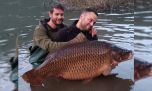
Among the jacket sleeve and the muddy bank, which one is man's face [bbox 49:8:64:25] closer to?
the jacket sleeve

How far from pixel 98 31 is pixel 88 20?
3400mm

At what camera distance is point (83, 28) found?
545cm

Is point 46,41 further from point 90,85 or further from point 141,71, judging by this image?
point 141,71

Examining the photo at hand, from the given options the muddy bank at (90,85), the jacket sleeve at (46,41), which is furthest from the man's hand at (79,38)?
the muddy bank at (90,85)

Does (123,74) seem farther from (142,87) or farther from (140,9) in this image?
(140,9)

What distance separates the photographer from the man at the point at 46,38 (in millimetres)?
5480

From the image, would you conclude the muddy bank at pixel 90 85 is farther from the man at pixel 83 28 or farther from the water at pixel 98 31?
the man at pixel 83 28

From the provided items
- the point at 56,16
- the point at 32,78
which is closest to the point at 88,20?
the point at 56,16

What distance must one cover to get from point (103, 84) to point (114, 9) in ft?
23.2

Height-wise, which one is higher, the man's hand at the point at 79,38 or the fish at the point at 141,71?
the man's hand at the point at 79,38

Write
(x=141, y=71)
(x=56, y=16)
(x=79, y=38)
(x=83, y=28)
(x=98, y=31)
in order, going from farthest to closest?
1. (x=98, y=31)
2. (x=56, y=16)
3. (x=83, y=28)
4. (x=141, y=71)
5. (x=79, y=38)

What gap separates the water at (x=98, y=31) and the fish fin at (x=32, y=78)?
5.7 inches

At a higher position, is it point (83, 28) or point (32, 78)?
point (83, 28)

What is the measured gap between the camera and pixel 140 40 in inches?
304
